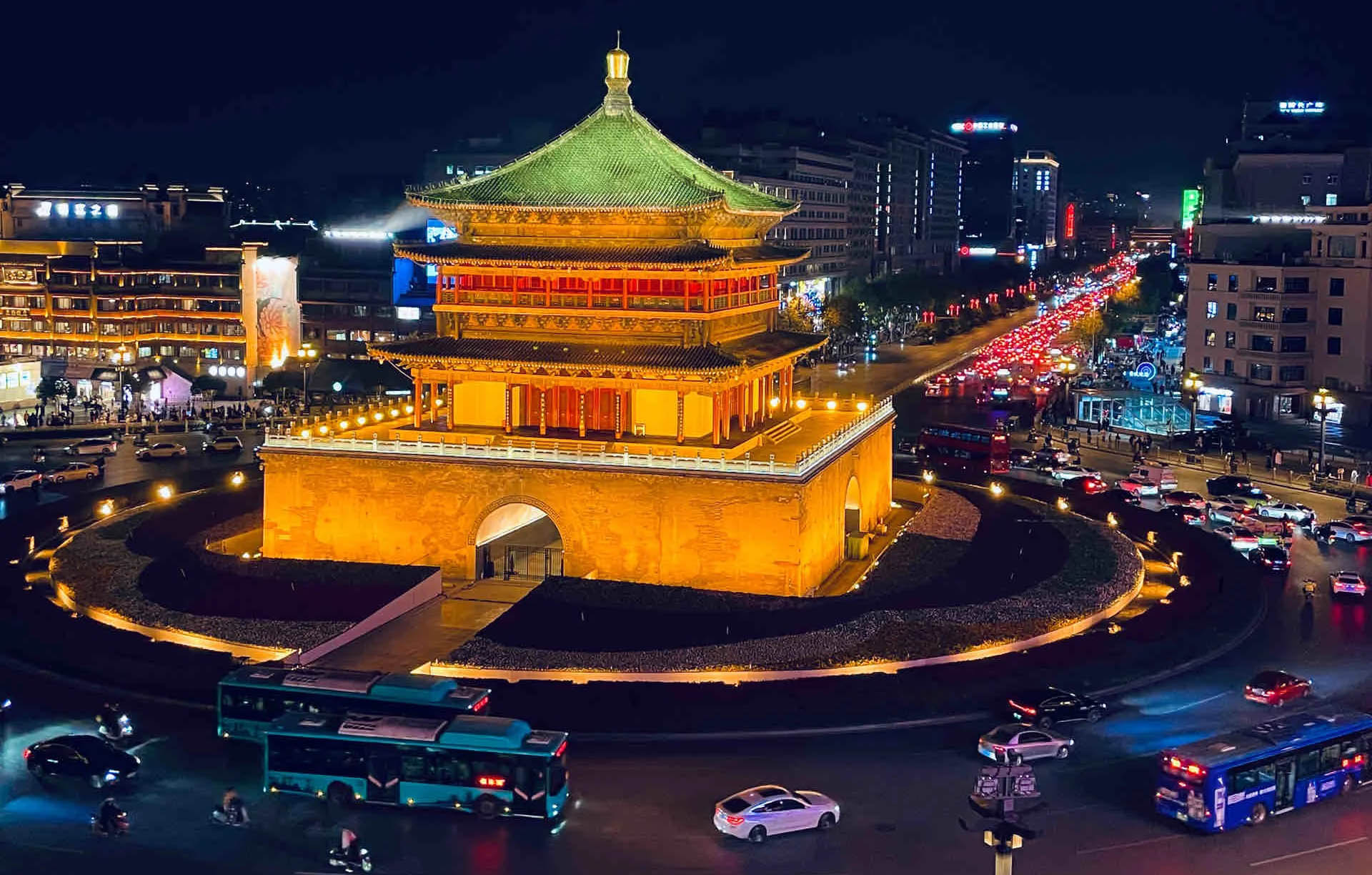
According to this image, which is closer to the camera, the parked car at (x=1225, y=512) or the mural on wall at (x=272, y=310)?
the parked car at (x=1225, y=512)

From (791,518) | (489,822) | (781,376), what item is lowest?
(489,822)

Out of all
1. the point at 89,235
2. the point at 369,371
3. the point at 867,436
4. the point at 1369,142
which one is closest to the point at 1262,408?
the point at 1369,142

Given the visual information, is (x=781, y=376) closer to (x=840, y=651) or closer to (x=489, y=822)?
(x=840, y=651)

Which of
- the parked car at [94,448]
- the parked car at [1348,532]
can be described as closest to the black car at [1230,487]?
the parked car at [1348,532]

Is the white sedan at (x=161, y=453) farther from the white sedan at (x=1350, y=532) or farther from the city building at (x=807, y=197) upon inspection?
the city building at (x=807, y=197)

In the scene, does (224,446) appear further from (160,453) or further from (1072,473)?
(1072,473)

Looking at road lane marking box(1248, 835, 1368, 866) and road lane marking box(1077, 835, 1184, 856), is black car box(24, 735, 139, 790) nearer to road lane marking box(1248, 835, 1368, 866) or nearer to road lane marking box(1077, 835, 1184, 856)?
road lane marking box(1077, 835, 1184, 856)

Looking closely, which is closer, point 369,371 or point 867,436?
point 867,436
